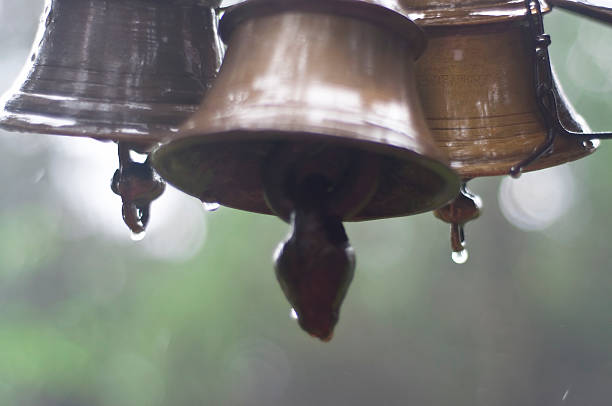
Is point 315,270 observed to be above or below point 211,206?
above

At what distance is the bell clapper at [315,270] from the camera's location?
1.10 meters

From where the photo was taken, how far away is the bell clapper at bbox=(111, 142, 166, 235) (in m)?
1.55

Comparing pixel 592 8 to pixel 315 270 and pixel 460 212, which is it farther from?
pixel 315 270

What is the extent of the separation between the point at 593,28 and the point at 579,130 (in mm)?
7824

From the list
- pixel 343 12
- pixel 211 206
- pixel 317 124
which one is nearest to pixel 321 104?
pixel 317 124

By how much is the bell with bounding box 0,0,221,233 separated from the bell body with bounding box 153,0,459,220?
208mm

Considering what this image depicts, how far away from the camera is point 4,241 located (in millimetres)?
10828

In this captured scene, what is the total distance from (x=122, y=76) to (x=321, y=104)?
536 mm

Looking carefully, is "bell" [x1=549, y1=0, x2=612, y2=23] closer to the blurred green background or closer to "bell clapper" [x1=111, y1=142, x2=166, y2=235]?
"bell clapper" [x1=111, y1=142, x2=166, y2=235]

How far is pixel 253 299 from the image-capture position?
12250mm

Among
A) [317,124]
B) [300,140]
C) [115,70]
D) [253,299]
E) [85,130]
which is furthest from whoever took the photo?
[253,299]

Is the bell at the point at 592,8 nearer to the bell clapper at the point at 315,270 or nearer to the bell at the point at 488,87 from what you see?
the bell at the point at 488,87

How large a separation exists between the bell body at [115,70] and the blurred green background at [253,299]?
9.04 m

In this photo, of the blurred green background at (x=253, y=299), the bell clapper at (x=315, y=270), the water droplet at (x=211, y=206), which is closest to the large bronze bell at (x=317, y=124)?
the bell clapper at (x=315, y=270)
